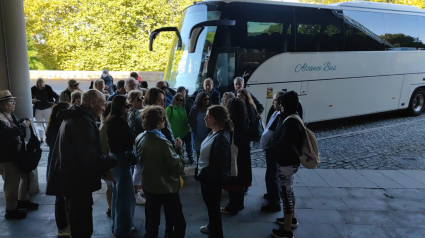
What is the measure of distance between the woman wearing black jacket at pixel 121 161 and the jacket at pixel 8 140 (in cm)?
145

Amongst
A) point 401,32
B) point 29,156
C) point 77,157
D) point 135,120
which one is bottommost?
point 29,156

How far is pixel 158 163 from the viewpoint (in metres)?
Answer: 3.23

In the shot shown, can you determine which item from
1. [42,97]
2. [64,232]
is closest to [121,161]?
[64,232]

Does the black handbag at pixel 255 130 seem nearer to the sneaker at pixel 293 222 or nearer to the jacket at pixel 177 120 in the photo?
the sneaker at pixel 293 222

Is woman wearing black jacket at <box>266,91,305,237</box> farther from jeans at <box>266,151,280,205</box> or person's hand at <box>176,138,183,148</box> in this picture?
person's hand at <box>176,138,183,148</box>

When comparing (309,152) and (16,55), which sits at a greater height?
(16,55)

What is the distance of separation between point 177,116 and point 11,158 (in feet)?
8.51

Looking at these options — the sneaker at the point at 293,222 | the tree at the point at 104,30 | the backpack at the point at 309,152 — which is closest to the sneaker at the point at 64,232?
the sneaker at the point at 293,222

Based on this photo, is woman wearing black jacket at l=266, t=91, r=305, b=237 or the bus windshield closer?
woman wearing black jacket at l=266, t=91, r=305, b=237

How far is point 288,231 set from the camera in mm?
3916

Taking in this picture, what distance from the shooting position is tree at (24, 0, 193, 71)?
2217 centimetres

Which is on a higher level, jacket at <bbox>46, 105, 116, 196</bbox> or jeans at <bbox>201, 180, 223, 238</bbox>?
jacket at <bbox>46, 105, 116, 196</bbox>

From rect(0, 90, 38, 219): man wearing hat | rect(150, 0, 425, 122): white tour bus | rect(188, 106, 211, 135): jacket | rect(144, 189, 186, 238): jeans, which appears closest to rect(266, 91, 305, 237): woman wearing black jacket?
rect(144, 189, 186, 238): jeans

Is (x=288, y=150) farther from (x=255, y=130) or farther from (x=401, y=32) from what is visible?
(x=401, y=32)
